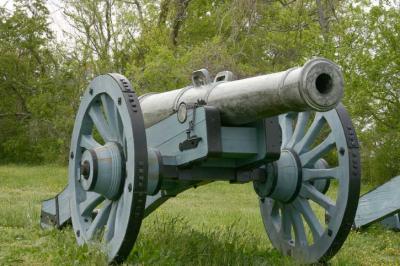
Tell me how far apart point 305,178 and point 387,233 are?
2482 mm

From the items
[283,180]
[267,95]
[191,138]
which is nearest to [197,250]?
[283,180]

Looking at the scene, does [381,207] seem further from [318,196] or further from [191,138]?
[191,138]

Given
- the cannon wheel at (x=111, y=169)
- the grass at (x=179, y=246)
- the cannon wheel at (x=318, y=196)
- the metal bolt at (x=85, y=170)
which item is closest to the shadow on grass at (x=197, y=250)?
the grass at (x=179, y=246)

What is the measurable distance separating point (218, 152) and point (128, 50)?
24.2 metres

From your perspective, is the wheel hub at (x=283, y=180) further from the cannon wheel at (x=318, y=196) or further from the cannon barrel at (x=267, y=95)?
the cannon barrel at (x=267, y=95)

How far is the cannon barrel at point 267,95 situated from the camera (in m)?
3.88

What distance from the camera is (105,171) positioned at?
4.76 m

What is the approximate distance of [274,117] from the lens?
479cm

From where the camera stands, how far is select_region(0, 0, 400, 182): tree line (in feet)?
71.0

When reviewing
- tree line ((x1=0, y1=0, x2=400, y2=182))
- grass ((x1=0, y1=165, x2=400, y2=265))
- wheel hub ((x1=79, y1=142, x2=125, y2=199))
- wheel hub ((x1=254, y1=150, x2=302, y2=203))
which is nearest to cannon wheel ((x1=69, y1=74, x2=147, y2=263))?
wheel hub ((x1=79, y1=142, x2=125, y2=199))

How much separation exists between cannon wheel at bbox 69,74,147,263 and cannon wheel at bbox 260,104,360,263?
1626mm

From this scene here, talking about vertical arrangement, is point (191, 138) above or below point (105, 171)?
above

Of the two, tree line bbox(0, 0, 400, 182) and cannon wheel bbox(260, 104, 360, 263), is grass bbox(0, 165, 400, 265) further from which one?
tree line bbox(0, 0, 400, 182)

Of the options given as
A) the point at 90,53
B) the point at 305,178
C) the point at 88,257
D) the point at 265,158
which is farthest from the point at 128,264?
the point at 90,53
